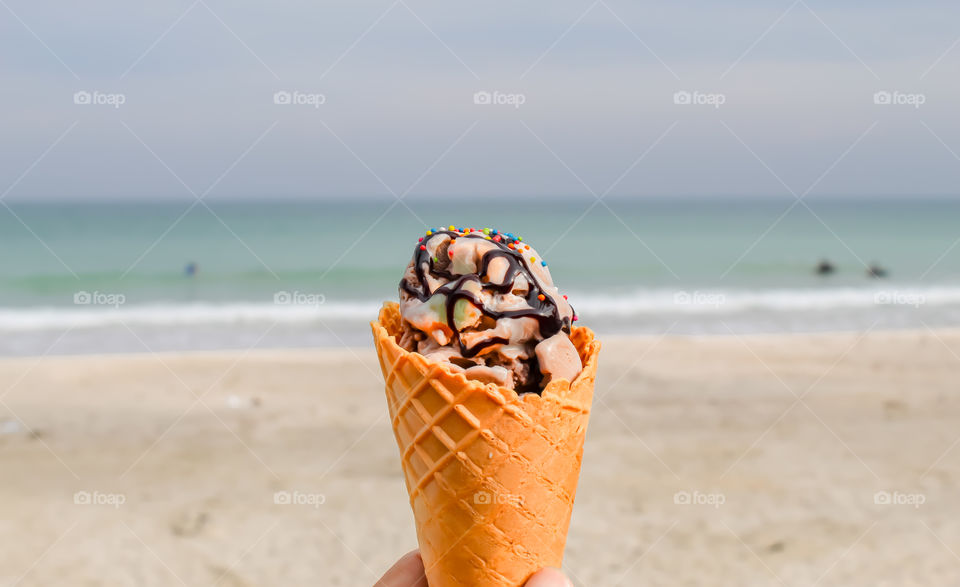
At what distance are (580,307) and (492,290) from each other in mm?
14991

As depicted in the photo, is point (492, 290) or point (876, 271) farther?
point (876, 271)

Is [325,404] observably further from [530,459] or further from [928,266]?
[928,266]

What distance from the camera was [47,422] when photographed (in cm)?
893

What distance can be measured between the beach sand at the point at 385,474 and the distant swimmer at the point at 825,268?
481 inches

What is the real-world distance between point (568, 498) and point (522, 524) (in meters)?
0.26

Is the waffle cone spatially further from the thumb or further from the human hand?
the human hand

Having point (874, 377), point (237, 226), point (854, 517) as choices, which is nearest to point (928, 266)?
point (874, 377)

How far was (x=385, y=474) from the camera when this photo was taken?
24.7 ft

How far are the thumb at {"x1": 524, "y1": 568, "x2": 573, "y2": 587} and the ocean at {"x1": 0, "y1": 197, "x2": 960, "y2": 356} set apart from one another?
11.4 m

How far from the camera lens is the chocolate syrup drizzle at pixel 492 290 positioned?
9.02ft

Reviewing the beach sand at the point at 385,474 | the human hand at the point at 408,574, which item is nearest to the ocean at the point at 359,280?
the beach sand at the point at 385,474

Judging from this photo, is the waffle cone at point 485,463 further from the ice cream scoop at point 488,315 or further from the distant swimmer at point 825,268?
the distant swimmer at point 825,268

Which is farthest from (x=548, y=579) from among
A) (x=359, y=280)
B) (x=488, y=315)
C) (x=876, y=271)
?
(x=876, y=271)

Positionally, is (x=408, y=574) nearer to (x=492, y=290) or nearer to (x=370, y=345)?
(x=492, y=290)
